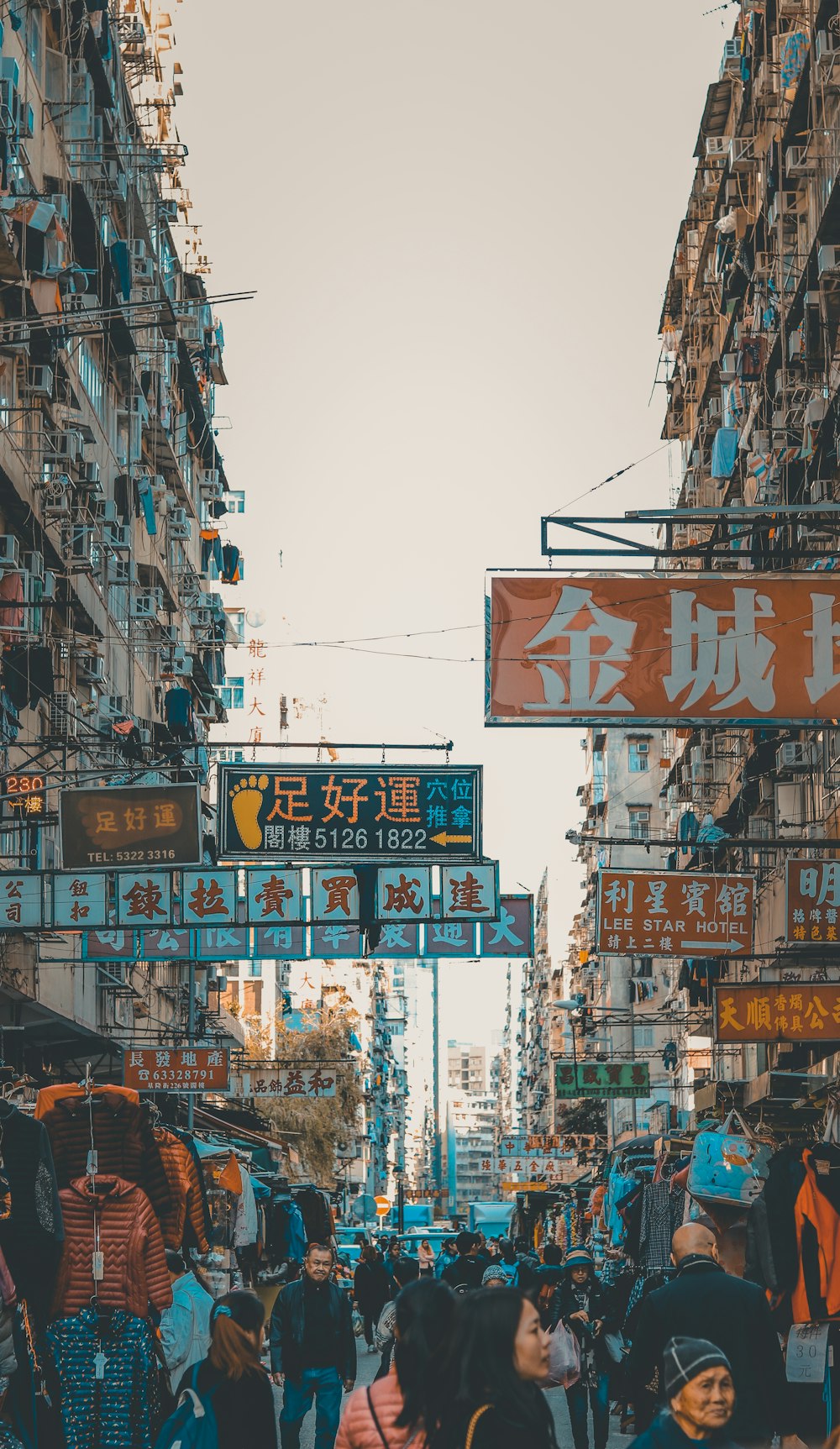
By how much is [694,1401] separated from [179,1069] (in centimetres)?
2097

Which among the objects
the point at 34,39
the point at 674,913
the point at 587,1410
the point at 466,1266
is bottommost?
the point at 587,1410

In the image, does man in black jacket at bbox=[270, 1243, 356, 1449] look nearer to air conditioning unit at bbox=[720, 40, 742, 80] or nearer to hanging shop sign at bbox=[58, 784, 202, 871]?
hanging shop sign at bbox=[58, 784, 202, 871]

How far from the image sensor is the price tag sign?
10.9 meters

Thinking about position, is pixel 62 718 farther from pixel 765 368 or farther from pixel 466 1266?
pixel 466 1266

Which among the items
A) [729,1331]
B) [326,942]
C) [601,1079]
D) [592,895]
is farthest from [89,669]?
[592,895]

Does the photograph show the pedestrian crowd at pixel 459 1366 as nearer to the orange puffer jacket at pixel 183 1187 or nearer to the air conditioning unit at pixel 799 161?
the orange puffer jacket at pixel 183 1187

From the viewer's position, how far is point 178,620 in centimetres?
4425

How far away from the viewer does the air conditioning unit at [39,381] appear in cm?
2480

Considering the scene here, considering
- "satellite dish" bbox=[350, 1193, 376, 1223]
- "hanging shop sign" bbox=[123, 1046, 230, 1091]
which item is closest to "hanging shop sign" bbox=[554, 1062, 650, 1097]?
"hanging shop sign" bbox=[123, 1046, 230, 1091]

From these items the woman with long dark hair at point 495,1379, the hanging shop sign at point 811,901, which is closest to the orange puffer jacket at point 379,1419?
the woman with long dark hair at point 495,1379

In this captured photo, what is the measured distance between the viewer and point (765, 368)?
30.0 meters

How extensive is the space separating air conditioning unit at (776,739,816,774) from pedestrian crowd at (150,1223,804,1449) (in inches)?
639

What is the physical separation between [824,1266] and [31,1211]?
15.1 ft

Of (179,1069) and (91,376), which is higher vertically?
(91,376)
